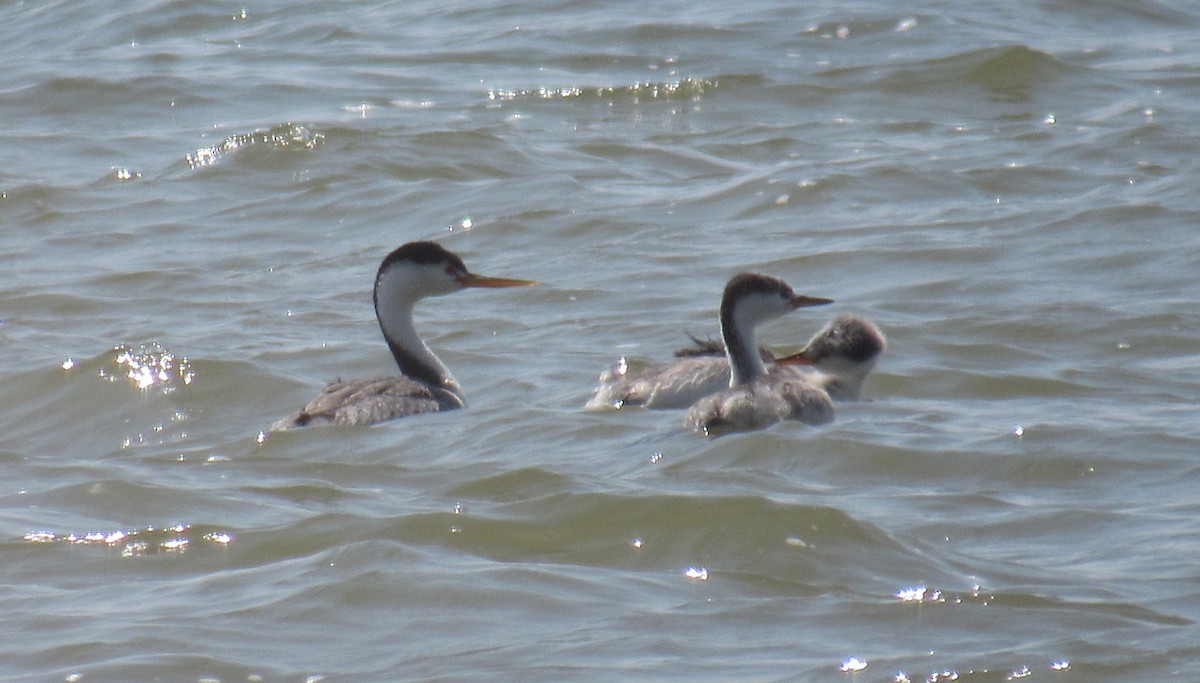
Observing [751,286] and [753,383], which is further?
[751,286]

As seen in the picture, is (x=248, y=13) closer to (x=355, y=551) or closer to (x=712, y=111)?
(x=712, y=111)

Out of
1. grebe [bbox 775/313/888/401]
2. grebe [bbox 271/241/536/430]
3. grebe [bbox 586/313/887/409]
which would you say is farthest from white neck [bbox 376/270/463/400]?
grebe [bbox 775/313/888/401]

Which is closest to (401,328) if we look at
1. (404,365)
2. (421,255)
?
(404,365)

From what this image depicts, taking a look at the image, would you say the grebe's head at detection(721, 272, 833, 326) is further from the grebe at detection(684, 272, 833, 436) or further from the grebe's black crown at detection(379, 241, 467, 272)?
the grebe's black crown at detection(379, 241, 467, 272)

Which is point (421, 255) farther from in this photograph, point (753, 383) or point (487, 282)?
point (753, 383)

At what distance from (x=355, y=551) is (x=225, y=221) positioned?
24.4 ft

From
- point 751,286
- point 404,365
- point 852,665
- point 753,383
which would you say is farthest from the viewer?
point 404,365

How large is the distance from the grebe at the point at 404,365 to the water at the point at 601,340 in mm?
148

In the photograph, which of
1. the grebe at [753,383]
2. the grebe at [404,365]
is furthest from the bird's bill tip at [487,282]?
the grebe at [753,383]

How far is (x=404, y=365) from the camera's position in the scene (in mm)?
9883

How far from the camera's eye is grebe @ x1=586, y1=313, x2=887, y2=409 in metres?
9.16

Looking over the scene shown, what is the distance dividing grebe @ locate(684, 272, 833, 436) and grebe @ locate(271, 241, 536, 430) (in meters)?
1.24

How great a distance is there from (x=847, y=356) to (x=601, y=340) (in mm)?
1560

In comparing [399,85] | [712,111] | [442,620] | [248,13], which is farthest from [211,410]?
[248,13]
